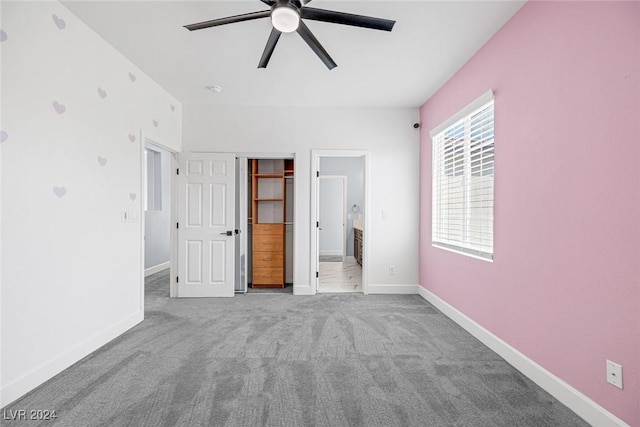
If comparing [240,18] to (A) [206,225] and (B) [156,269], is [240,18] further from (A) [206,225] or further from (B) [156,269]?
(B) [156,269]

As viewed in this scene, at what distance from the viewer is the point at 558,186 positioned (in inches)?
74.8

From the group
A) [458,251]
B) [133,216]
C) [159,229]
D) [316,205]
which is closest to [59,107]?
[133,216]

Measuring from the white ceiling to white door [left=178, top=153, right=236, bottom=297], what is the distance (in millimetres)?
938

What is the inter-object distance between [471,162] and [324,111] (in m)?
2.16

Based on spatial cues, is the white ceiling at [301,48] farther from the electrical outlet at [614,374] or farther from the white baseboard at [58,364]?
the white baseboard at [58,364]

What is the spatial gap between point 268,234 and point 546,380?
369 cm

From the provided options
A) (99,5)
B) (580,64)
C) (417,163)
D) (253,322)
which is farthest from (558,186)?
(99,5)

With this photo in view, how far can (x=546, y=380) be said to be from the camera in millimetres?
1982

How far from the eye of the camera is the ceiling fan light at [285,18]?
5.86 ft

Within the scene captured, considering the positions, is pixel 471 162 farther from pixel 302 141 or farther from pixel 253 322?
pixel 253 322

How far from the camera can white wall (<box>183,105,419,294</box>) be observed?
4.31 metres

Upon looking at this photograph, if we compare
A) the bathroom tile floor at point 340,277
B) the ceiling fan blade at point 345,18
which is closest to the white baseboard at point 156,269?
the bathroom tile floor at point 340,277

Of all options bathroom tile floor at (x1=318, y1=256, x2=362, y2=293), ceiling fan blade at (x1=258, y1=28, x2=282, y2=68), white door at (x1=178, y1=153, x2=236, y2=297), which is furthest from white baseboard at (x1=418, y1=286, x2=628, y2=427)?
white door at (x1=178, y1=153, x2=236, y2=297)

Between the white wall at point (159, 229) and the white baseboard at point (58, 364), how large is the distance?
3095 mm
